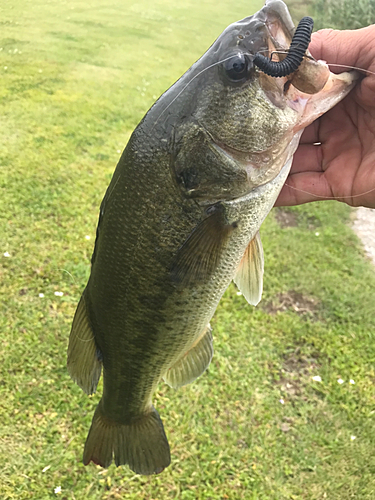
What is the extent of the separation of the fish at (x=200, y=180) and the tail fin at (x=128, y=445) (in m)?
0.46

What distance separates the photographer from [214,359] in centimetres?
353

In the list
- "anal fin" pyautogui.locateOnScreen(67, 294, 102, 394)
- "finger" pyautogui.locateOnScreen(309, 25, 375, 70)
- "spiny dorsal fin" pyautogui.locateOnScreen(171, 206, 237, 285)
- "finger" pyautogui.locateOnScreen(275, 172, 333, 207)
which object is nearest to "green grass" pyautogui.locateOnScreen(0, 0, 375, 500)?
"anal fin" pyautogui.locateOnScreen(67, 294, 102, 394)

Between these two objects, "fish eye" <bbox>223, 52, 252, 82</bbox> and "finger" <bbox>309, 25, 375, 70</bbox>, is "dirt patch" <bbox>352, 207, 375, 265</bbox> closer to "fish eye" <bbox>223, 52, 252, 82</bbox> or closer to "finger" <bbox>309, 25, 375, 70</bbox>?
"finger" <bbox>309, 25, 375, 70</bbox>

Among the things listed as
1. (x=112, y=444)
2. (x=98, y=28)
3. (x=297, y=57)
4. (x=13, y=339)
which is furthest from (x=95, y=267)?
(x=98, y=28)

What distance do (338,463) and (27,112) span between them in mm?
6087

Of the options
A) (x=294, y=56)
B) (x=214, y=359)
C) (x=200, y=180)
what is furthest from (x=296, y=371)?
(x=294, y=56)

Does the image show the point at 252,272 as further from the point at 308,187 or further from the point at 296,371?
the point at 296,371

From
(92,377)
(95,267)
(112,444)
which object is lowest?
(112,444)

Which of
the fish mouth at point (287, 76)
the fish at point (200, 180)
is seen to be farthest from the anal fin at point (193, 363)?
the fish mouth at point (287, 76)

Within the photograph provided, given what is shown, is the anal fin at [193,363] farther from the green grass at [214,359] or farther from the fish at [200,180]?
the green grass at [214,359]

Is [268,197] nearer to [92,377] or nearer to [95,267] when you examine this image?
[95,267]

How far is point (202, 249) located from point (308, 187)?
3.16 feet

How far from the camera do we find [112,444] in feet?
5.97

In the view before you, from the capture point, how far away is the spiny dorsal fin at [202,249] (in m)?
1.41
